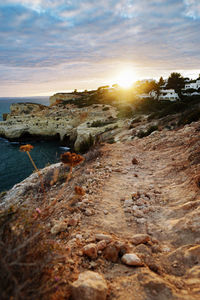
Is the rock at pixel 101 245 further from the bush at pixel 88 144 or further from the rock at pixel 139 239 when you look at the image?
the bush at pixel 88 144

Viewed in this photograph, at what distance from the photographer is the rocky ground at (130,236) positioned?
1.93 meters

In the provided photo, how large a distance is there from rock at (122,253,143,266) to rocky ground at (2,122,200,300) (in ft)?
0.04

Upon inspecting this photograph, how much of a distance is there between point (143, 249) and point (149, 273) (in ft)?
1.71

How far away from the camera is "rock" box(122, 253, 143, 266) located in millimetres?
2318

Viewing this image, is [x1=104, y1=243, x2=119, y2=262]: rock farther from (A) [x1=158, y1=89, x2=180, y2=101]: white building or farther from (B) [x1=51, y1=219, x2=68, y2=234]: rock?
(A) [x1=158, y1=89, x2=180, y2=101]: white building

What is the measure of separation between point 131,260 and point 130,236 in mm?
738

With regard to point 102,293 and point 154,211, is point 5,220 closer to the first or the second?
point 102,293

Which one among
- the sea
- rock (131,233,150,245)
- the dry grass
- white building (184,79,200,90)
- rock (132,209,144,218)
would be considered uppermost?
white building (184,79,200,90)

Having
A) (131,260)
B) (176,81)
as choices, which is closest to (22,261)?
(131,260)

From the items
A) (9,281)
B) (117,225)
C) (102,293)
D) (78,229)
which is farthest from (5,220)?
(117,225)

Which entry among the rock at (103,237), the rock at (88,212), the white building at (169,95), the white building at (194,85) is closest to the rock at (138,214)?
the rock at (88,212)

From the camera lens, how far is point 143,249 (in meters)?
2.66

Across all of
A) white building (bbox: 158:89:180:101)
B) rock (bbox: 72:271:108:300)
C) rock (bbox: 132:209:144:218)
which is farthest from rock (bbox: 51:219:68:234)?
white building (bbox: 158:89:180:101)

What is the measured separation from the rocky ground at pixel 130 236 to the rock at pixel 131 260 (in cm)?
1
